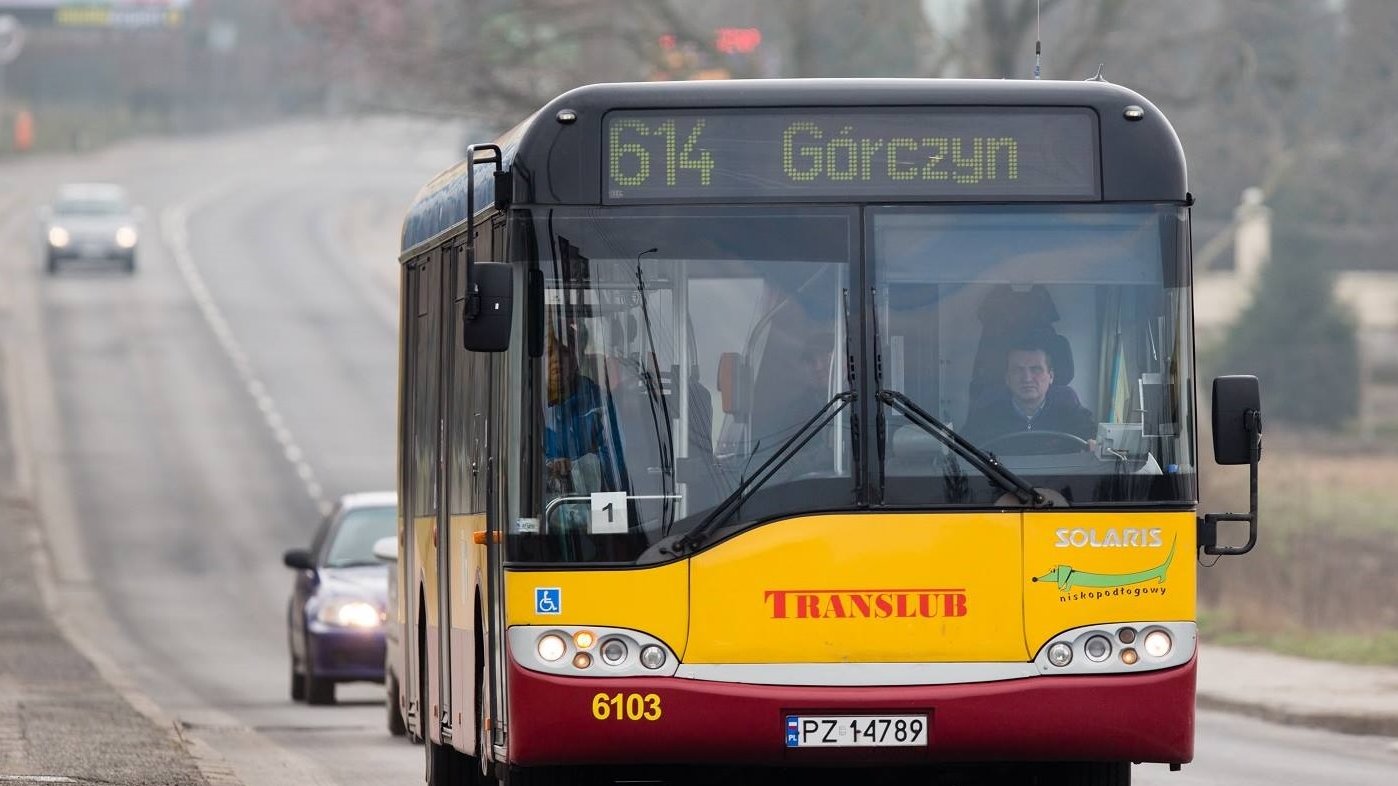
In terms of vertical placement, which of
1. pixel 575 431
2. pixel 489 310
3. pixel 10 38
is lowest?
pixel 575 431

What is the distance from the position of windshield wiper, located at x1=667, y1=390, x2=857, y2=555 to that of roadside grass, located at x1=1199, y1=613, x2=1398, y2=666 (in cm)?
1368

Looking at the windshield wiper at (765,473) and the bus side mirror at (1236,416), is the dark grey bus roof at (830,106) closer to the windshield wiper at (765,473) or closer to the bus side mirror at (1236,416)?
the bus side mirror at (1236,416)

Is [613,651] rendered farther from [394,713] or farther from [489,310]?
[394,713]

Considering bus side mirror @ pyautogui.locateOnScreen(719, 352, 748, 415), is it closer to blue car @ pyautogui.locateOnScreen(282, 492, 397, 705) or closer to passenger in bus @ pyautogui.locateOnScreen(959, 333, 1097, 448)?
passenger in bus @ pyautogui.locateOnScreen(959, 333, 1097, 448)

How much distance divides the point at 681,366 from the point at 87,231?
57160 mm

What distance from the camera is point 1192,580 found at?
363 inches

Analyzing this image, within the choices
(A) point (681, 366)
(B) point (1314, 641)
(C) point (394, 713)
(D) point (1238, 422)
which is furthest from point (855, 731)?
(B) point (1314, 641)

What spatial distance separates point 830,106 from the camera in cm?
949

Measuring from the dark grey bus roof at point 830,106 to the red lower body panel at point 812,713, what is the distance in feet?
5.21

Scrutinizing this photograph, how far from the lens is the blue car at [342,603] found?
21062 mm

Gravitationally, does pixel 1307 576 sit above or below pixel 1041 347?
below

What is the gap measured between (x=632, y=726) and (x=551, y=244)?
5.16ft

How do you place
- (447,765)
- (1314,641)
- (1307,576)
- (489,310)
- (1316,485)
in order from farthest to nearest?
(1316,485)
(1307,576)
(1314,641)
(447,765)
(489,310)

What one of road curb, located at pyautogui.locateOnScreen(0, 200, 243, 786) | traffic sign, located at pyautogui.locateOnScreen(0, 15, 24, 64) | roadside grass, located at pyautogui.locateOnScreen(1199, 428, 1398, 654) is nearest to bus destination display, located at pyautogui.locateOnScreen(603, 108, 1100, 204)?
Result: road curb, located at pyautogui.locateOnScreen(0, 200, 243, 786)
